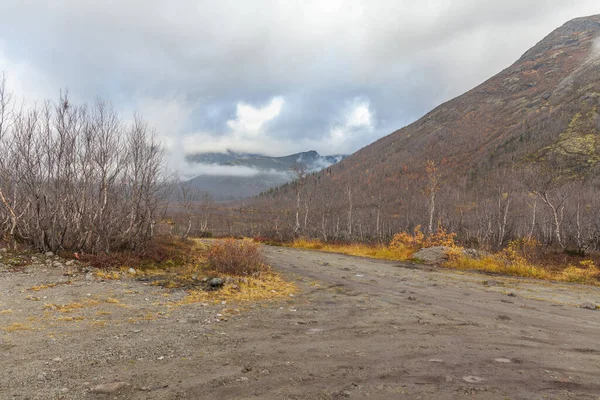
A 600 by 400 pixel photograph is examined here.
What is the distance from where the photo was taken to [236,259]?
1420 centimetres

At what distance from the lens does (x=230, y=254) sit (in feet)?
47.4

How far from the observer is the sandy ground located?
456cm

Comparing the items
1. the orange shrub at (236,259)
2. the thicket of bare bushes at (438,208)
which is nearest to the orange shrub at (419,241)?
the thicket of bare bushes at (438,208)

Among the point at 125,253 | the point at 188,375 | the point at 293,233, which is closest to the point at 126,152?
the point at 125,253

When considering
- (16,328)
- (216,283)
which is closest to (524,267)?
(216,283)

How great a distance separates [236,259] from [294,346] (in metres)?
8.42

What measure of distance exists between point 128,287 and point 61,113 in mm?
10993

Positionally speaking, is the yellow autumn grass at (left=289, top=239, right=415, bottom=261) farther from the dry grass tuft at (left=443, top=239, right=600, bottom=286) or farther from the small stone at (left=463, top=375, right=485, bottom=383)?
the small stone at (left=463, top=375, right=485, bottom=383)

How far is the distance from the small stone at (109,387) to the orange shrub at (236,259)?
9.16 meters

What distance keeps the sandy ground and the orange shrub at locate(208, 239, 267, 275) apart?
11.1ft

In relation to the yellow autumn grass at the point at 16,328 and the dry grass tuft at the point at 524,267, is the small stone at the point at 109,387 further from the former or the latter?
the dry grass tuft at the point at 524,267

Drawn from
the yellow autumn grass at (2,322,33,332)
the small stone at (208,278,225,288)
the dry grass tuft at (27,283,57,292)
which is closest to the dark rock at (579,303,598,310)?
the small stone at (208,278,225,288)

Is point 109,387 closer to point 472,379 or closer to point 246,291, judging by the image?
point 472,379

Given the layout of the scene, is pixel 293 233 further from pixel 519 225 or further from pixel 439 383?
pixel 519 225
